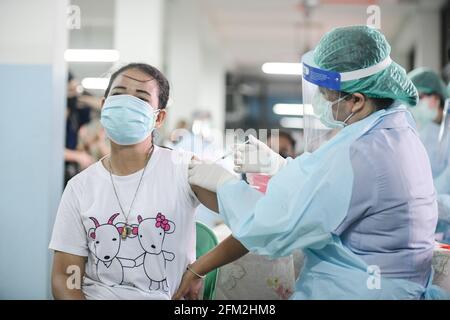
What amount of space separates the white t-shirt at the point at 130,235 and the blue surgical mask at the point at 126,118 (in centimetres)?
12

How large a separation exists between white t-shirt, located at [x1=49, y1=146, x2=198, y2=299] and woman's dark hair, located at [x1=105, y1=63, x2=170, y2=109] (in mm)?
230

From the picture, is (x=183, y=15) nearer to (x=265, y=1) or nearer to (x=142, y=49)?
(x=265, y=1)

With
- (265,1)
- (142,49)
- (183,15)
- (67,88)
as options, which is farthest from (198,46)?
(67,88)

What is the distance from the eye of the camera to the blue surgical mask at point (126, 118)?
161cm

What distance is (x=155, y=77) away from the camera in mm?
1704

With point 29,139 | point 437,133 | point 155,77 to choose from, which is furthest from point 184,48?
point 155,77

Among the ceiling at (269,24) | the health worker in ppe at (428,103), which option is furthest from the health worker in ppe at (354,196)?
the ceiling at (269,24)

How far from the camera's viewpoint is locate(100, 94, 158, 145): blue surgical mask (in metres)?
1.61

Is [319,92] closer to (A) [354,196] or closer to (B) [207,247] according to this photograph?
(A) [354,196]

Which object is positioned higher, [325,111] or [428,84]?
[428,84]

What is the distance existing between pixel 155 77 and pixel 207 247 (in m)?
0.54

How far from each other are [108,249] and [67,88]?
1080 millimetres

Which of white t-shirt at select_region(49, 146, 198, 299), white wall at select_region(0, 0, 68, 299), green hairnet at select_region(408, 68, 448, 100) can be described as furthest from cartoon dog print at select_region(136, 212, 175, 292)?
green hairnet at select_region(408, 68, 448, 100)

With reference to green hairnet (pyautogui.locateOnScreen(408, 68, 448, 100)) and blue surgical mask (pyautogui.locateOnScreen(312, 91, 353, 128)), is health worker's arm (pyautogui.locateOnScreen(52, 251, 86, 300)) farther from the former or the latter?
green hairnet (pyautogui.locateOnScreen(408, 68, 448, 100))
